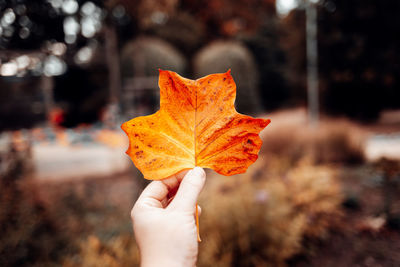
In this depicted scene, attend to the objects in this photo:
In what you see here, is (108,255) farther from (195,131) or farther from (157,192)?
(195,131)

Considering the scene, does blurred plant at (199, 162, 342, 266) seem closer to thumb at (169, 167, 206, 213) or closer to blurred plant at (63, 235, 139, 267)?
blurred plant at (63, 235, 139, 267)

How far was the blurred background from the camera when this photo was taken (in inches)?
88.7

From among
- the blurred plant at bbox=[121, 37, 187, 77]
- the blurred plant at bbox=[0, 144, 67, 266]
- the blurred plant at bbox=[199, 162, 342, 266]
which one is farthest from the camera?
the blurred plant at bbox=[121, 37, 187, 77]

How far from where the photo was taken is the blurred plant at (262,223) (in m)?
2.16

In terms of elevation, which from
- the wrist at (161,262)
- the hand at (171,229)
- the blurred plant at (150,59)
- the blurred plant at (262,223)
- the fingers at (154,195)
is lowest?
the blurred plant at (262,223)

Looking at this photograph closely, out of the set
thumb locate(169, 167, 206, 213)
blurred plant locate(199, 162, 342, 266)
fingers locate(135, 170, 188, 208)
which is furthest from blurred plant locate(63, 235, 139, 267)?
thumb locate(169, 167, 206, 213)

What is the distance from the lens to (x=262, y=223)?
2.31m

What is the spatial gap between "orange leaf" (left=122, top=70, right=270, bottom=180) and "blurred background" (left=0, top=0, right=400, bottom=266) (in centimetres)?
141

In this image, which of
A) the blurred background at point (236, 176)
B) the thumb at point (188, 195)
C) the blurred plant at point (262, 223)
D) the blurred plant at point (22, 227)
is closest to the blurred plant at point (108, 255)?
the blurred background at point (236, 176)

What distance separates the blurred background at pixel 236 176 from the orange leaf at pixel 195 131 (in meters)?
1.41

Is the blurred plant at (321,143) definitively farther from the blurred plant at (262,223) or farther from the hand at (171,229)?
the hand at (171,229)

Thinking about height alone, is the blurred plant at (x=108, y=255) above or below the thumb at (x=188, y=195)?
below

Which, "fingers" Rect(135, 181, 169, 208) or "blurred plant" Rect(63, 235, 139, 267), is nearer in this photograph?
"fingers" Rect(135, 181, 169, 208)

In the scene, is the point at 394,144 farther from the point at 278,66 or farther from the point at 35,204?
the point at 278,66
